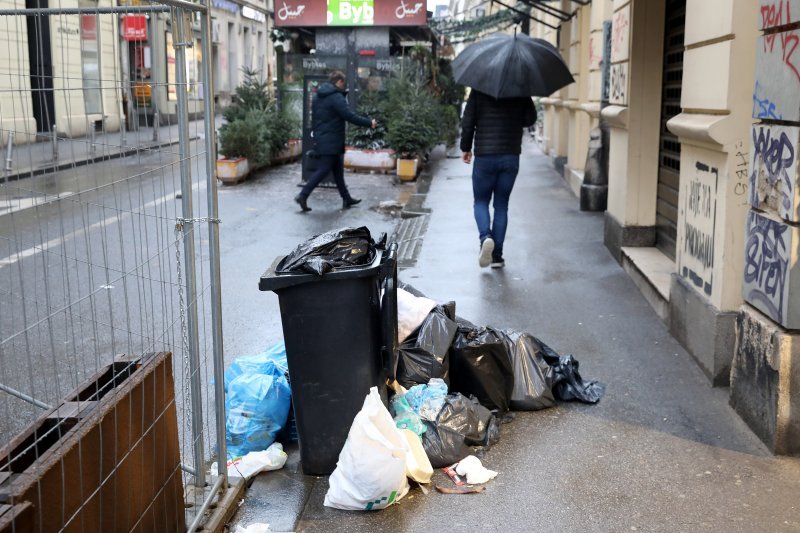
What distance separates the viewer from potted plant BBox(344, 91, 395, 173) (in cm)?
1833

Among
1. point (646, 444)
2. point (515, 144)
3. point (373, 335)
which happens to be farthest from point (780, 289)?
point (515, 144)

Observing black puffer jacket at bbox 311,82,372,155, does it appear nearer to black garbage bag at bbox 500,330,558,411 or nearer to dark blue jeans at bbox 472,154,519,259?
dark blue jeans at bbox 472,154,519,259

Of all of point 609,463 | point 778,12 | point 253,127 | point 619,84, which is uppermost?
point 778,12

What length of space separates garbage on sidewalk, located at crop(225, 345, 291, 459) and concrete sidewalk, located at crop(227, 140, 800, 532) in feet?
0.76

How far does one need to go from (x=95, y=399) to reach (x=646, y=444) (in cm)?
288

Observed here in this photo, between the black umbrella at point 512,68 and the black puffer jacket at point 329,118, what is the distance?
4832 mm

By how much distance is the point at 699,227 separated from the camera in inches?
239

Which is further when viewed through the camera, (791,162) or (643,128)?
(643,128)

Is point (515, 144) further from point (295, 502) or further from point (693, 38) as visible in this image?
Answer: point (295, 502)

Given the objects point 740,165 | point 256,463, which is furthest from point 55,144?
point 740,165

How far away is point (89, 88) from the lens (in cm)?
305

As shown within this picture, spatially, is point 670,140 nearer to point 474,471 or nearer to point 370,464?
point 474,471

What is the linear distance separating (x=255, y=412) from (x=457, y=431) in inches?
39.7

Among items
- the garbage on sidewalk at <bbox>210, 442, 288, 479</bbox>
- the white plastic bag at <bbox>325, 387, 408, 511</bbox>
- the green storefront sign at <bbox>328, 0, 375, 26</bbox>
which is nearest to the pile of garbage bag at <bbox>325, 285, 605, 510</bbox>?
the white plastic bag at <bbox>325, 387, 408, 511</bbox>
